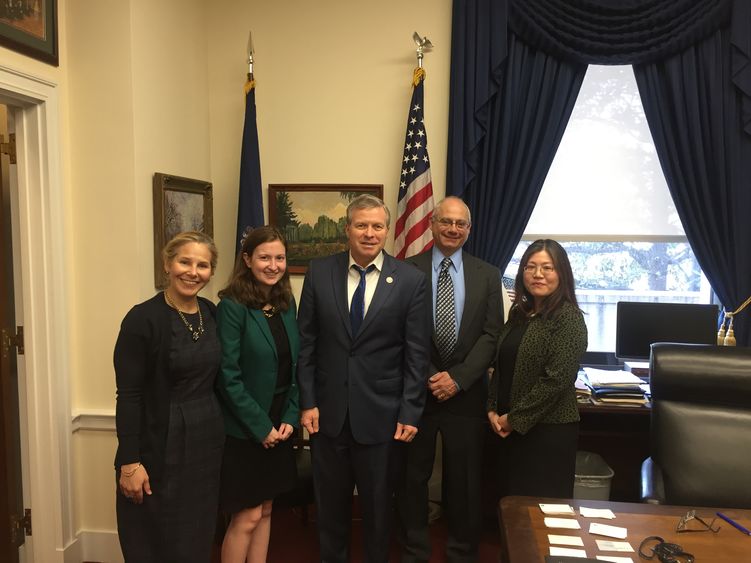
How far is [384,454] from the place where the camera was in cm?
Result: 236

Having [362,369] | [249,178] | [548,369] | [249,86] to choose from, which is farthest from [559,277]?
[249,86]

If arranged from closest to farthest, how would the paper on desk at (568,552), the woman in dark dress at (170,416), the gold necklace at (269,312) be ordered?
the paper on desk at (568,552)
the woman in dark dress at (170,416)
the gold necklace at (269,312)

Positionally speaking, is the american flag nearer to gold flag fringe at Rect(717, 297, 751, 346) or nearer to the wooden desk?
gold flag fringe at Rect(717, 297, 751, 346)

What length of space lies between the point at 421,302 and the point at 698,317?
1.69m

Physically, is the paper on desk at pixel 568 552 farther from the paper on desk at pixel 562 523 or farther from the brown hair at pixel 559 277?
the brown hair at pixel 559 277

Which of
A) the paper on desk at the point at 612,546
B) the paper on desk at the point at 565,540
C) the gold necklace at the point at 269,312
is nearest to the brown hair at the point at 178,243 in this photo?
the gold necklace at the point at 269,312

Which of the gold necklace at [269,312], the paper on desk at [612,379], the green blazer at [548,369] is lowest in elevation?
the paper on desk at [612,379]

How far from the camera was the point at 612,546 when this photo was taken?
1.53 metres

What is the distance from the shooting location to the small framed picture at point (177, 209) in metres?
2.74

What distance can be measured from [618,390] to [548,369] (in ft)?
2.60

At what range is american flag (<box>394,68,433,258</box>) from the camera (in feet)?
10.7

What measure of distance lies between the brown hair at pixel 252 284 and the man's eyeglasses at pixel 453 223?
714 mm

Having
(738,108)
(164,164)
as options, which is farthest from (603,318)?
(164,164)

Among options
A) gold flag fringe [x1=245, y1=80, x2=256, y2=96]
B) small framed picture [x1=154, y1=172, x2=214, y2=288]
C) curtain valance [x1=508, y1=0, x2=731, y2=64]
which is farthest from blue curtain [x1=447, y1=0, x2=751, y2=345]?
small framed picture [x1=154, y1=172, x2=214, y2=288]
